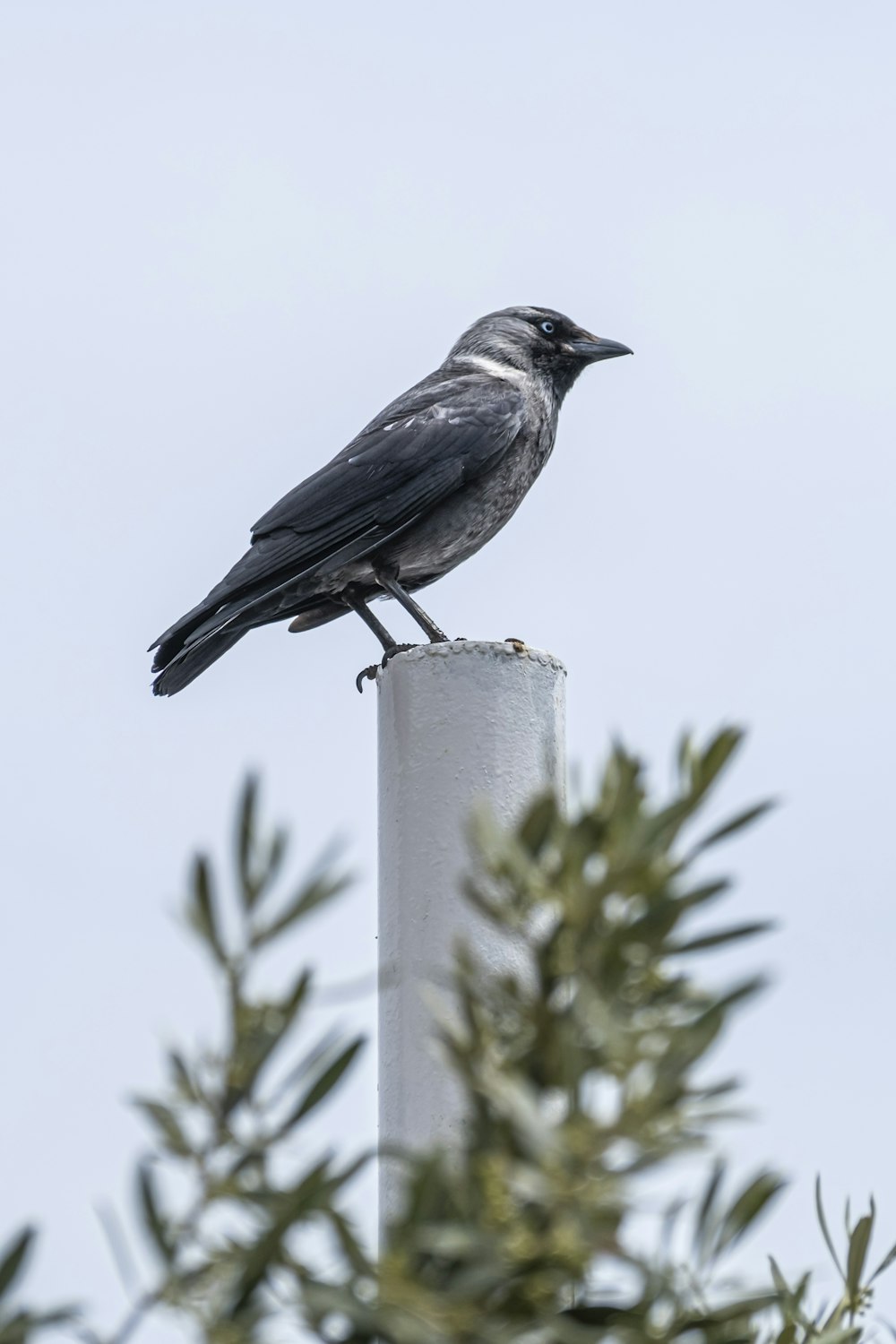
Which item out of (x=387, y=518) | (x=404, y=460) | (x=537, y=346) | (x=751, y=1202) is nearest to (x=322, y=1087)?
(x=751, y=1202)

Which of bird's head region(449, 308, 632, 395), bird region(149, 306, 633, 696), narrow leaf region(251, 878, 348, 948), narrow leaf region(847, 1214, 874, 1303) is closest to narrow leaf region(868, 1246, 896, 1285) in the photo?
narrow leaf region(847, 1214, 874, 1303)

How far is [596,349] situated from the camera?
7723 millimetres

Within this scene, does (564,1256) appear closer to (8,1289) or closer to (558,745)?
(8,1289)

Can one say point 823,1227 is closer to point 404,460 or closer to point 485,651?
point 485,651

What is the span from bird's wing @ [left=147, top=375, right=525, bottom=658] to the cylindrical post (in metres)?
2.20

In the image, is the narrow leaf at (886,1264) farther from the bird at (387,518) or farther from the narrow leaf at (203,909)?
the bird at (387,518)

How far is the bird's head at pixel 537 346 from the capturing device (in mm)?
7629

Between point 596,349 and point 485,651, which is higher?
point 596,349

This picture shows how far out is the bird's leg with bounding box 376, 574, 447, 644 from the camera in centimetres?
613

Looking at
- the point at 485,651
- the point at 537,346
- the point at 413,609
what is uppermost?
the point at 537,346

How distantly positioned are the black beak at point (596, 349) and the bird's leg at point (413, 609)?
5.99 ft

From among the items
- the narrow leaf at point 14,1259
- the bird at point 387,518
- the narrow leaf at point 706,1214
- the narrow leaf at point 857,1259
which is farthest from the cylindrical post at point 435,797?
the bird at point 387,518

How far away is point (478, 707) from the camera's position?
3.58m

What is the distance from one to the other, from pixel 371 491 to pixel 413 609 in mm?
421
